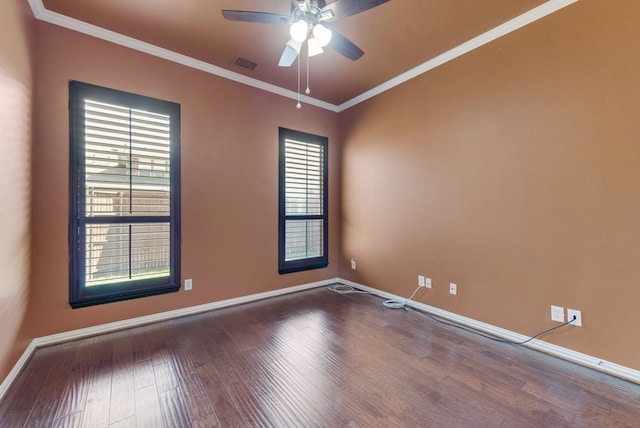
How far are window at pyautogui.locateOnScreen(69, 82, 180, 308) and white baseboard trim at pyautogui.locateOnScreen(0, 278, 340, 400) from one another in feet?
0.85

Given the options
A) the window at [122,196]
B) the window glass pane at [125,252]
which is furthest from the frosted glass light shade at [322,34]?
the window glass pane at [125,252]

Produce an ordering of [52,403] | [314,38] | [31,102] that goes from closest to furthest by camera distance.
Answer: [52,403]
[314,38]
[31,102]

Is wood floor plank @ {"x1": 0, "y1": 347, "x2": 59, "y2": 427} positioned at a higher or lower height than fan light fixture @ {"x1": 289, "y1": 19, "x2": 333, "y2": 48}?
lower

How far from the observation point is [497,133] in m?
2.52

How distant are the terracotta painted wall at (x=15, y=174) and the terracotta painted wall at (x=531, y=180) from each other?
348 cm

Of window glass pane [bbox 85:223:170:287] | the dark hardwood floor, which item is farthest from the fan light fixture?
the dark hardwood floor

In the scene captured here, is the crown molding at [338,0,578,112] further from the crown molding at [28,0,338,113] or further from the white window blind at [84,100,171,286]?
the white window blind at [84,100,171,286]

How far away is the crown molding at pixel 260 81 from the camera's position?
2229 mm

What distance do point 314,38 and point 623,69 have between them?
2.23 m

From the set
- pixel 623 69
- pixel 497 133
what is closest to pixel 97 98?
pixel 497 133

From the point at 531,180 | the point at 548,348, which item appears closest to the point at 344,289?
the point at 548,348

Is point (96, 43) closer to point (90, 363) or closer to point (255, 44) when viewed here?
point (255, 44)

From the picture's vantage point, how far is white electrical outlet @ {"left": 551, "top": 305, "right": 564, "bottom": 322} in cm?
216

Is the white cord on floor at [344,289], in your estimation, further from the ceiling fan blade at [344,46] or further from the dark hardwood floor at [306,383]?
the ceiling fan blade at [344,46]
